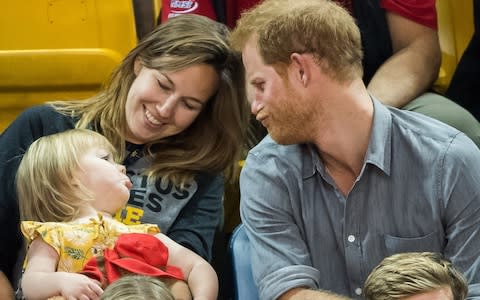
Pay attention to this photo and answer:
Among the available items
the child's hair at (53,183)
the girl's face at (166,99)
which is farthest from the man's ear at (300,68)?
the child's hair at (53,183)

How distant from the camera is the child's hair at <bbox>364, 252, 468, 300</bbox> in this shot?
1.38m

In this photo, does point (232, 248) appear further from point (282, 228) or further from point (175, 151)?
point (175, 151)

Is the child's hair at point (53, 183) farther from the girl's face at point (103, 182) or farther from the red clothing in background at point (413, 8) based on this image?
the red clothing in background at point (413, 8)

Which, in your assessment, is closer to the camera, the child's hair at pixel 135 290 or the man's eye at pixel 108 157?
the child's hair at pixel 135 290

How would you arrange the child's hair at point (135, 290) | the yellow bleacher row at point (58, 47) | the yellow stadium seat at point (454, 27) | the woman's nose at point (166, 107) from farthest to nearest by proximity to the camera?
the yellow stadium seat at point (454, 27)
the yellow bleacher row at point (58, 47)
the woman's nose at point (166, 107)
the child's hair at point (135, 290)

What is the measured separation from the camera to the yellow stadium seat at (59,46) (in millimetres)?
2301

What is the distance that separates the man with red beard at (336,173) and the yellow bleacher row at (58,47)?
2.40ft

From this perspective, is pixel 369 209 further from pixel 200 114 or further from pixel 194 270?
pixel 200 114

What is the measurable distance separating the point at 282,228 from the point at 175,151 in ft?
1.29

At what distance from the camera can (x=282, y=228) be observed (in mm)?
1661

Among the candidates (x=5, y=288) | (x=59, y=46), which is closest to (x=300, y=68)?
(x=5, y=288)

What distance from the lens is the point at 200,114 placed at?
2.01 meters

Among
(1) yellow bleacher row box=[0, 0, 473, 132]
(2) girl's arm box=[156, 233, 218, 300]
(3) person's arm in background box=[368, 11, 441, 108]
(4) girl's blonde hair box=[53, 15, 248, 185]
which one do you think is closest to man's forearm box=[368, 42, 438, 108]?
(3) person's arm in background box=[368, 11, 441, 108]

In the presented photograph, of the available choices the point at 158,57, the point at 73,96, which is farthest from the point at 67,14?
the point at 158,57
